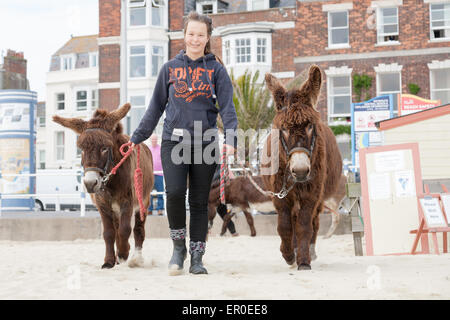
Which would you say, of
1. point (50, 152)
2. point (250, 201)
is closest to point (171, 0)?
point (50, 152)

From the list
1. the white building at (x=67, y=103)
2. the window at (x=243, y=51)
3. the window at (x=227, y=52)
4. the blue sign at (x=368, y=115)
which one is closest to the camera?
the blue sign at (x=368, y=115)

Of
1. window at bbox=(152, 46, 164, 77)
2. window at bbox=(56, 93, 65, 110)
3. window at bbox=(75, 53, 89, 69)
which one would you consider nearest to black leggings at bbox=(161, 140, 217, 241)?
window at bbox=(152, 46, 164, 77)

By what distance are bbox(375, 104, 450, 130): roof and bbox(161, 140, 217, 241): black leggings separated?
4.81m

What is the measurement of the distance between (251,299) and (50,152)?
1777 inches

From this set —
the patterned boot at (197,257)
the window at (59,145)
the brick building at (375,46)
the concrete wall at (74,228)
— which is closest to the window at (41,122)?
the window at (59,145)

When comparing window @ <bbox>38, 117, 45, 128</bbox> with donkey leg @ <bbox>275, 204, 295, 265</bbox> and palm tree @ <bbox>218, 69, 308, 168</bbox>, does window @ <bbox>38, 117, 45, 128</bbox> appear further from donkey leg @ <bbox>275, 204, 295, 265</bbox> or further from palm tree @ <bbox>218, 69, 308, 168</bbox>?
donkey leg @ <bbox>275, 204, 295, 265</bbox>

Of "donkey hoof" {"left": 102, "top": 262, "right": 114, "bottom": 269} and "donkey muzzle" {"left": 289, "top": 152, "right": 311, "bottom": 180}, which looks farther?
"donkey hoof" {"left": 102, "top": 262, "right": 114, "bottom": 269}

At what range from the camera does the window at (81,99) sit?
47.3 m

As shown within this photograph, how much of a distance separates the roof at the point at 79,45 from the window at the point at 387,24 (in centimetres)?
2729

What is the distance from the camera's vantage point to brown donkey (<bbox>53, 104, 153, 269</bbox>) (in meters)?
6.18

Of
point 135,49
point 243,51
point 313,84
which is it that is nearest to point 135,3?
point 135,49

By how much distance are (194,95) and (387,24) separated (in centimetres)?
2763

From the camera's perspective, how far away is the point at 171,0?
1506 inches

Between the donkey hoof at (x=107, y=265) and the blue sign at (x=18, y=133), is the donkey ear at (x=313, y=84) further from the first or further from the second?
the blue sign at (x=18, y=133)
